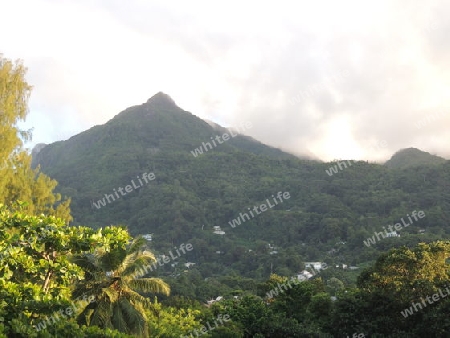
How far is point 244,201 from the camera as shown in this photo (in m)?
140

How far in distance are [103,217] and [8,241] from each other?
128 meters

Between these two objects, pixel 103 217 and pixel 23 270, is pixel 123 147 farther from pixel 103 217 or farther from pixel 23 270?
pixel 23 270

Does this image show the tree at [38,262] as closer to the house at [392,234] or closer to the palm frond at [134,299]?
the palm frond at [134,299]

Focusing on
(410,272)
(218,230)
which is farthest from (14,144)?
(218,230)

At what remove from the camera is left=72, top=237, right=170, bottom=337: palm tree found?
15.5 metres

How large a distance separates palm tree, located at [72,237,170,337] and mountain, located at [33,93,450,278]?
66.2 meters

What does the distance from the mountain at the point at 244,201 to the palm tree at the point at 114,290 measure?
6622 centimetres

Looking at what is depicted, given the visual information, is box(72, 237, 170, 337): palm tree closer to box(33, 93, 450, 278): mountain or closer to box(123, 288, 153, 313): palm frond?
box(123, 288, 153, 313): palm frond

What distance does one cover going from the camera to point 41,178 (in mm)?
22484

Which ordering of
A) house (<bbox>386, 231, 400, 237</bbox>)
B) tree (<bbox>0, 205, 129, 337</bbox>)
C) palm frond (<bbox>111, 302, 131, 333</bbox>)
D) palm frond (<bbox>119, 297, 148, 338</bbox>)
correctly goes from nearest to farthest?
tree (<bbox>0, 205, 129, 337</bbox>) < palm frond (<bbox>111, 302, 131, 333</bbox>) < palm frond (<bbox>119, 297, 148, 338</bbox>) < house (<bbox>386, 231, 400, 237</bbox>)

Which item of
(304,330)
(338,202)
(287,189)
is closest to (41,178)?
(304,330)

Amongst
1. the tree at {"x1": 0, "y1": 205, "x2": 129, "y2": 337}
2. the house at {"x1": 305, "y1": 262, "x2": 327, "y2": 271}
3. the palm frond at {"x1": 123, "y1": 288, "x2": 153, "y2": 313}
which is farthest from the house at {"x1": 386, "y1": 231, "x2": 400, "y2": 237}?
the tree at {"x1": 0, "y1": 205, "x2": 129, "y2": 337}

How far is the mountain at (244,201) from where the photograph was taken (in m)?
98.8

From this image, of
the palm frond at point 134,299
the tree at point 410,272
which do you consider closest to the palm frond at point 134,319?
the palm frond at point 134,299
